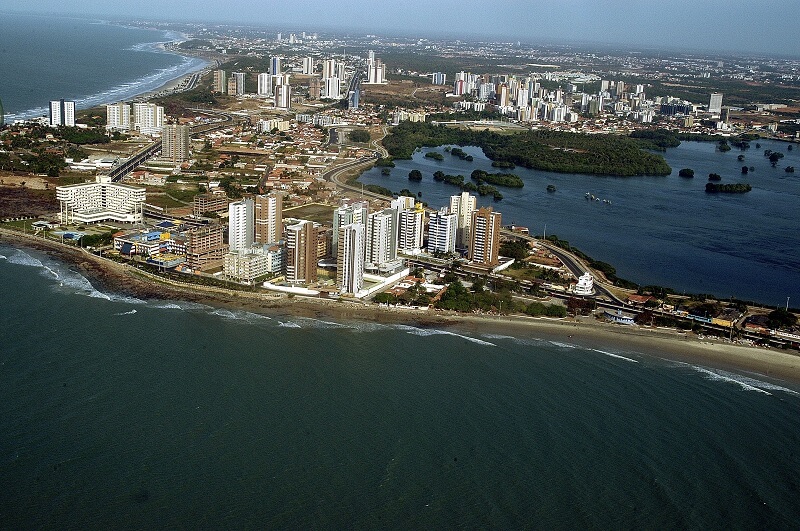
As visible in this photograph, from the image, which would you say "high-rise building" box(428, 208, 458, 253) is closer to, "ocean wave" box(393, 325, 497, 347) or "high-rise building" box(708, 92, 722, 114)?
"ocean wave" box(393, 325, 497, 347)

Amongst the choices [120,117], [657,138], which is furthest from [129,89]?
[657,138]

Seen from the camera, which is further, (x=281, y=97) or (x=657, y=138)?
(x=281, y=97)

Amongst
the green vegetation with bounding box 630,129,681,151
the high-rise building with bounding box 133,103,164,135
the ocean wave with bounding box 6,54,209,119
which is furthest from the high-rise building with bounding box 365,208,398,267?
the green vegetation with bounding box 630,129,681,151

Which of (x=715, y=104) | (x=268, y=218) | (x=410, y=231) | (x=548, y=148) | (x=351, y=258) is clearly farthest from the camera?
(x=715, y=104)

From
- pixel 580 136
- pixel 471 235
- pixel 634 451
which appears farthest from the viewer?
pixel 580 136

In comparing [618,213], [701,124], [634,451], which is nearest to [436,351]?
[634,451]

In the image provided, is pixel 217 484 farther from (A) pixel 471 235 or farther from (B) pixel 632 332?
(A) pixel 471 235

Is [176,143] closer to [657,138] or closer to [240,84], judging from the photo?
[240,84]
